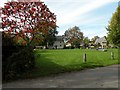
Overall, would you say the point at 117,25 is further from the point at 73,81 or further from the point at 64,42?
the point at 64,42

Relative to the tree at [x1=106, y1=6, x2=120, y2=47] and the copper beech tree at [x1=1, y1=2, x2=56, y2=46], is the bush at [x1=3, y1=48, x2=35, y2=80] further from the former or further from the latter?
the tree at [x1=106, y1=6, x2=120, y2=47]

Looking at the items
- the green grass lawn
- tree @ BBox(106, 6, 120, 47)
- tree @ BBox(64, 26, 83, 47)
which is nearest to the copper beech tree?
the green grass lawn

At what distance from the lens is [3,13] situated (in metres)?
21.5

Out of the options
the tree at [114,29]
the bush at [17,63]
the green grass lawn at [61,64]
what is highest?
the tree at [114,29]

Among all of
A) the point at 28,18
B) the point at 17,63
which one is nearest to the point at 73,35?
the point at 28,18

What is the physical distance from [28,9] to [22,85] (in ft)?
37.9

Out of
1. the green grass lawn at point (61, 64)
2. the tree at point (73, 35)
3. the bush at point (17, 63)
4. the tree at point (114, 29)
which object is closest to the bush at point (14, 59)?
the bush at point (17, 63)

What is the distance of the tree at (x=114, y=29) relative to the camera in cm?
5309

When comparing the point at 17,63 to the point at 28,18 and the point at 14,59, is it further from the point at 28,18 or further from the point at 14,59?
the point at 28,18

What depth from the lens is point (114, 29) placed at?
5362 centimetres

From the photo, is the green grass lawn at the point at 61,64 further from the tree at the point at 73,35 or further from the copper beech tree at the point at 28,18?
the tree at the point at 73,35

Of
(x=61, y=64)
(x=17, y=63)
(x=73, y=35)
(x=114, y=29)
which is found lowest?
(x=61, y=64)

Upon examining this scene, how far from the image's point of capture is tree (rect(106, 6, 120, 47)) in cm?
5309

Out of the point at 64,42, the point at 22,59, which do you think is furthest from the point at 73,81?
the point at 64,42
